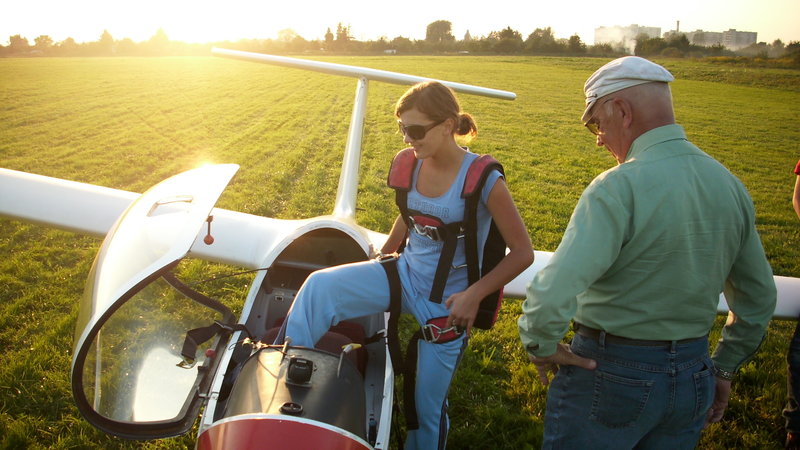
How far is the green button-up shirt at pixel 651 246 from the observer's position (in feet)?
6.12

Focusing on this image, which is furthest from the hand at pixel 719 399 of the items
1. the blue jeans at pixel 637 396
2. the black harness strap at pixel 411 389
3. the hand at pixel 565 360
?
the black harness strap at pixel 411 389

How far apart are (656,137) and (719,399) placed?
128cm

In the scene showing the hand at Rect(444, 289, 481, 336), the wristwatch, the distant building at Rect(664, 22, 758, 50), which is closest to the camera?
the wristwatch

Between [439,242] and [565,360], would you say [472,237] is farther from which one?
[565,360]

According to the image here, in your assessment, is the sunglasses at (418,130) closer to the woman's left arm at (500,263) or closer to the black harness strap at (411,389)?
the woman's left arm at (500,263)

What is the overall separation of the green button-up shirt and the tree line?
4096 cm

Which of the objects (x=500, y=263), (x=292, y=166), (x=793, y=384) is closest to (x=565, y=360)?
(x=500, y=263)

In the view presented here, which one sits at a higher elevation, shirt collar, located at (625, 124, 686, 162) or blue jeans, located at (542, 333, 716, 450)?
shirt collar, located at (625, 124, 686, 162)

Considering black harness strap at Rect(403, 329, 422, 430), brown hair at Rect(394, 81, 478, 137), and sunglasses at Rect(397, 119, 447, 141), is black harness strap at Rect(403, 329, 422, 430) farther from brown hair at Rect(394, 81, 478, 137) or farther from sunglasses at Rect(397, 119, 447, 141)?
brown hair at Rect(394, 81, 478, 137)

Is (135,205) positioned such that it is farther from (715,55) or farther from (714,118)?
(715,55)

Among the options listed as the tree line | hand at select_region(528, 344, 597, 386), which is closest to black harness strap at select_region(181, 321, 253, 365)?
hand at select_region(528, 344, 597, 386)

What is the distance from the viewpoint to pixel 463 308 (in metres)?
2.68

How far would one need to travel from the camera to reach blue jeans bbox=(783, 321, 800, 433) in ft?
11.3

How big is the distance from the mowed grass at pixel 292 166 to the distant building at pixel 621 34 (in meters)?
25.9
